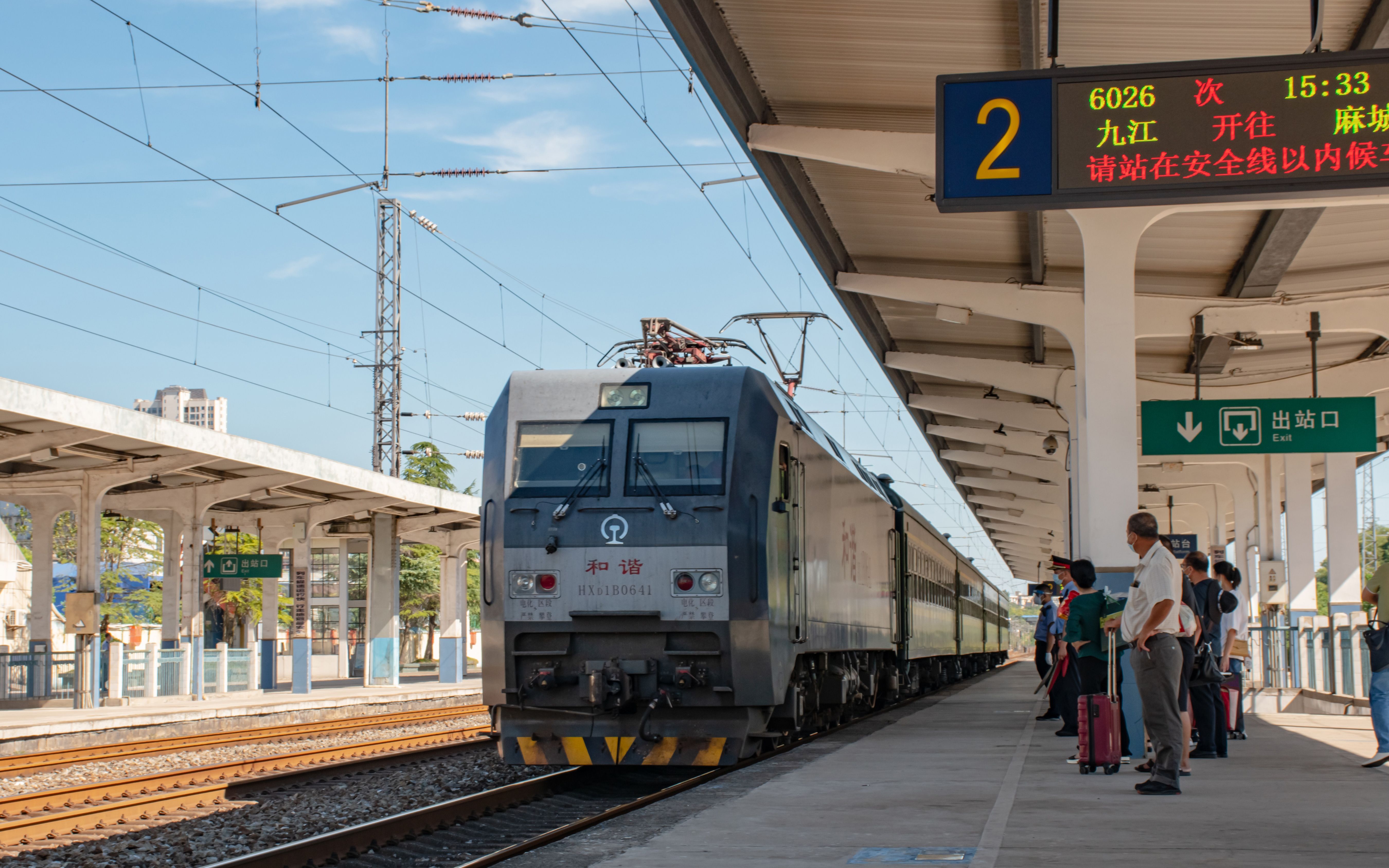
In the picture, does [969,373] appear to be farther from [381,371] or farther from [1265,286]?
[381,371]

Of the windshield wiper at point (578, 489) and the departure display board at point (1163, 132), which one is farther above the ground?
the departure display board at point (1163, 132)

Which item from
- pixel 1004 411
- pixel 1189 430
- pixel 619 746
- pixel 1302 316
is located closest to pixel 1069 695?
pixel 1189 430

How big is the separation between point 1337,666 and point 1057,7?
40.8 ft

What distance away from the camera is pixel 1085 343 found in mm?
13820

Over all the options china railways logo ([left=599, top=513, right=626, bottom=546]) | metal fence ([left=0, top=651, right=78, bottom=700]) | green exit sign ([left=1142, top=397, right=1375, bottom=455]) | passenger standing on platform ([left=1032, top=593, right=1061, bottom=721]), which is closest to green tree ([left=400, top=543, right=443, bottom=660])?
metal fence ([left=0, top=651, right=78, bottom=700])

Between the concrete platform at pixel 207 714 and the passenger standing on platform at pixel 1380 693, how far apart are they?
13.9 meters

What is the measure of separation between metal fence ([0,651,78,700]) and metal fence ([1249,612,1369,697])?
58.4ft

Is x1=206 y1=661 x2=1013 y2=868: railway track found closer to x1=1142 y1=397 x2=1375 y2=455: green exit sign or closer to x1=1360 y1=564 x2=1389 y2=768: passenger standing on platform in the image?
x1=1360 y1=564 x2=1389 y2=768: passenger standing on platform

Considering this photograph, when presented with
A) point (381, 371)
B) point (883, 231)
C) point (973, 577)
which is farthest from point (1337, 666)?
point (381, 371)

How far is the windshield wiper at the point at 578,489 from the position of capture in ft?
33.9

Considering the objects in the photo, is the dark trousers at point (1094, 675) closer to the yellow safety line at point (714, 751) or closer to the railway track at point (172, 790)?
the yellow safety line at point (714, 751)

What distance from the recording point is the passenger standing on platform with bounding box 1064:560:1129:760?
9.98 m

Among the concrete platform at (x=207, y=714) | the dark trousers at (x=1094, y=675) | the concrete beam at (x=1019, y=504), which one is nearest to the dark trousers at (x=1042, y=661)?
the dark trousers at (x=1094, y=675)

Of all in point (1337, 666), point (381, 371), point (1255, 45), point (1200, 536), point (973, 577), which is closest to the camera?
point (1255, 45)
